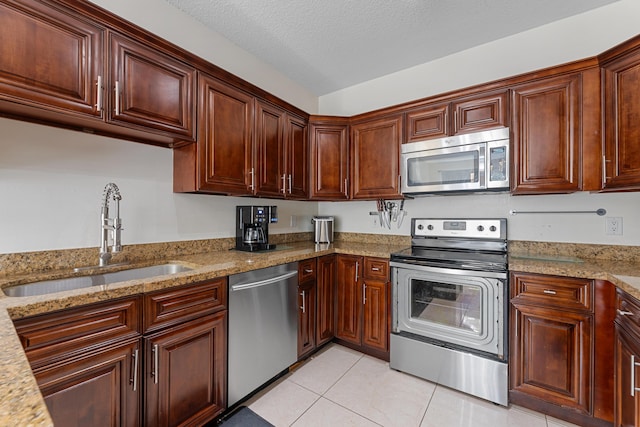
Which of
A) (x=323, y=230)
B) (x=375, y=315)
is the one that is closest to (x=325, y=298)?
(x=375, y=315)

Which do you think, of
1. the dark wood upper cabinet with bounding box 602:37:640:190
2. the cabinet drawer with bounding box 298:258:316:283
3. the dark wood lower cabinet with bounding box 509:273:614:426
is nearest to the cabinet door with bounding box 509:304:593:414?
the dark wood lower cabinet with bounding box 509:273:614:426

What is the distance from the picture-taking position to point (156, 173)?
6.50 ft

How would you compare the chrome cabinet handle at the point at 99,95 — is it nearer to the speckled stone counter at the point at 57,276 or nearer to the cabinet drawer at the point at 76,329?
the speckled stone counter at the point at 57,276

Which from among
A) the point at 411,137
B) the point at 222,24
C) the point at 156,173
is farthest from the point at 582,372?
the point at 222,24

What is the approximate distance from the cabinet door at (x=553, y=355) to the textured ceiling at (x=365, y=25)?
2121mm

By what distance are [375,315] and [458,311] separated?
655mm

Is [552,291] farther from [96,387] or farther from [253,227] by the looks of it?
[96,387]

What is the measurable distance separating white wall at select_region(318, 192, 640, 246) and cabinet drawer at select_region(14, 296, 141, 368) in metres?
2.32

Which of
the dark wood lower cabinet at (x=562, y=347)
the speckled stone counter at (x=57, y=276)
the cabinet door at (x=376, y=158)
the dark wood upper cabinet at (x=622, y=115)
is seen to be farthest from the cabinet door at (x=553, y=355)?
the cabinet door at (x=376, y=158)

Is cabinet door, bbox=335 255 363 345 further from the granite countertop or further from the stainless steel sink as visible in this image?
the stainless steel sink

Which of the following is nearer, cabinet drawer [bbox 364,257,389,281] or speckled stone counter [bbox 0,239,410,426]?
speckled stone counter [bbox 0,239,410,426]

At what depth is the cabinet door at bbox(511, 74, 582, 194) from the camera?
1.87 metres

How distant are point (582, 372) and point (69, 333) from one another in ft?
8.58

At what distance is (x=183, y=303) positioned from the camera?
1.50 meters
